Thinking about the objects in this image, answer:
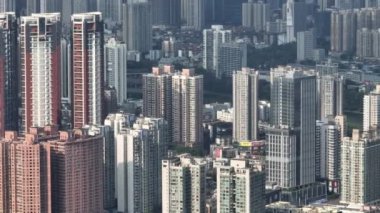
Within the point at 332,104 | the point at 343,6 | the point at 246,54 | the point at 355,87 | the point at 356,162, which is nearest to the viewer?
the point at 356,162

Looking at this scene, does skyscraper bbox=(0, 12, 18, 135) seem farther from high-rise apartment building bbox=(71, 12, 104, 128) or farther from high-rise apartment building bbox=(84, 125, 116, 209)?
high-rise apartment building bbox=(84, 125, 116, 209)

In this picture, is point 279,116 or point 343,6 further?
point 343,6

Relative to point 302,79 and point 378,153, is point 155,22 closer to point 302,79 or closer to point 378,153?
point 302,79

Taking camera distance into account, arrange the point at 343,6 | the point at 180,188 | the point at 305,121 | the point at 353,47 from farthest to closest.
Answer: the point at 343,6, the point at 353,47, the point at 305,121, the point at 180,188

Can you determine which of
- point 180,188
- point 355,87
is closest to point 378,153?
point 180,188

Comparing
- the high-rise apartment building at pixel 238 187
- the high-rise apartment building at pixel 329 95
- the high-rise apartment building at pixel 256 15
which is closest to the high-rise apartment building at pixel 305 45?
the high-rise apartment building at pixel 256 15

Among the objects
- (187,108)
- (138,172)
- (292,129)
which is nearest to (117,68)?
(187,108)

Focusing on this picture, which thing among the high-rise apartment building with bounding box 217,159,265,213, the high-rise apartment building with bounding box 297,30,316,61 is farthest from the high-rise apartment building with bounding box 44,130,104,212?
the high-rise apartment building with bounding box 297,30,316,61
